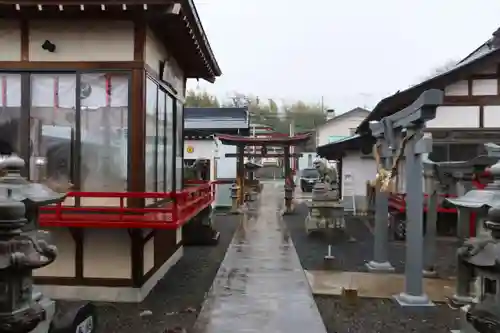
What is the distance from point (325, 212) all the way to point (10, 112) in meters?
9.42

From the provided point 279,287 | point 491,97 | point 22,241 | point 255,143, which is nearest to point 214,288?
point 279,287

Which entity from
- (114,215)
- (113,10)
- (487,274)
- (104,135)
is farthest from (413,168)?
(113,10)

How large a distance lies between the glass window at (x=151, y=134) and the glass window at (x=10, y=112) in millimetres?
1952

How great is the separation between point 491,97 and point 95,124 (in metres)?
9.89

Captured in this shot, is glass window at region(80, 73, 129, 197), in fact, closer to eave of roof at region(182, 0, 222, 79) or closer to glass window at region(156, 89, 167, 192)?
glass window at region(156, 89, 167, 192)

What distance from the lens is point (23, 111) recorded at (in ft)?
24.7

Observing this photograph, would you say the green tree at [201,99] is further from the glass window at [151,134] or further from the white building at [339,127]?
the glass window at [151,134]

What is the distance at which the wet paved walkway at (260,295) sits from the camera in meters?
6.44


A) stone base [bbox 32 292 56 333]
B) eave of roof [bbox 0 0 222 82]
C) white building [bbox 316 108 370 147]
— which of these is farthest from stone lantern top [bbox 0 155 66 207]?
white building [bbox 316 108 370 147]

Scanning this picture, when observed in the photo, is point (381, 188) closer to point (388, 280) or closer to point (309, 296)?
point (388, 280)

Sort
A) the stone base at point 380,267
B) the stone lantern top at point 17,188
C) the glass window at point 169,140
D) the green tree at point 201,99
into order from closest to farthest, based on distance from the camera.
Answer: the stone lantern top at point 17,188
the glass window at point 169,140
the stone base at point 380,267
the green tree at point 201,99

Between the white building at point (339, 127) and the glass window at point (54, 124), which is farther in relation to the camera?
the white building at point (339, 127)

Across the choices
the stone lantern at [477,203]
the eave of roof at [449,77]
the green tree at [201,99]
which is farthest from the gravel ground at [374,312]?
the green tree at [201,99]

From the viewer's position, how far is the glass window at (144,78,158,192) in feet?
25.6
